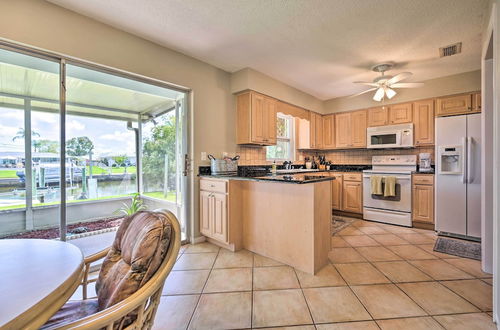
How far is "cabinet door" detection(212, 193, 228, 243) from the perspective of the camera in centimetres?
271

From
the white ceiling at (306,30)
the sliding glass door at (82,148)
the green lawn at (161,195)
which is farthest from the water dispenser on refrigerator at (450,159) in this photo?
the green lawn at (161,195)

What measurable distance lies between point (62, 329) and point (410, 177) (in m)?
4.46

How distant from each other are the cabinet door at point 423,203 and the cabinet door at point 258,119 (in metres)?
2.76

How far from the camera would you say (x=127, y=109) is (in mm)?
3619

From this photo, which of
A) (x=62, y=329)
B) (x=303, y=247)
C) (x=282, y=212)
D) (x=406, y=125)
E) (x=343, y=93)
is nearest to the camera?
(x=62, y=329)

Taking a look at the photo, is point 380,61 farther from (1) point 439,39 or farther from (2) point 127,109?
(2) point 127,109

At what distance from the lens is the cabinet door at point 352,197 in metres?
4.24

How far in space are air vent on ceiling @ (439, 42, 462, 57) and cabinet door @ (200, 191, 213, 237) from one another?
11.8ft

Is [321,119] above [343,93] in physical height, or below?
below

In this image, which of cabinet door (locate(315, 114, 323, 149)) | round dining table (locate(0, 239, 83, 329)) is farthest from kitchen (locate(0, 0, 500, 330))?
cabinet door (locate(315, 114, 323, 149))

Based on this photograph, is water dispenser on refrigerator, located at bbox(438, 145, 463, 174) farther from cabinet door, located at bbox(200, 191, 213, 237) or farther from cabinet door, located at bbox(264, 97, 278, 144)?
cabinet door, located at bbox(200, 191, 213, 237)

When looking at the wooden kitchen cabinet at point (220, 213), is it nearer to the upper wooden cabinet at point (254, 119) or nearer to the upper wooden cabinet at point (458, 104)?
Result: the upper wooden cabinet at point (254, 119)

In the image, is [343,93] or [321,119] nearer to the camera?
[343,93]

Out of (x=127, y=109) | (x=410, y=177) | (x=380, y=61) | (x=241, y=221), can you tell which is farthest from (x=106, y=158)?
(x=410, y=177)
